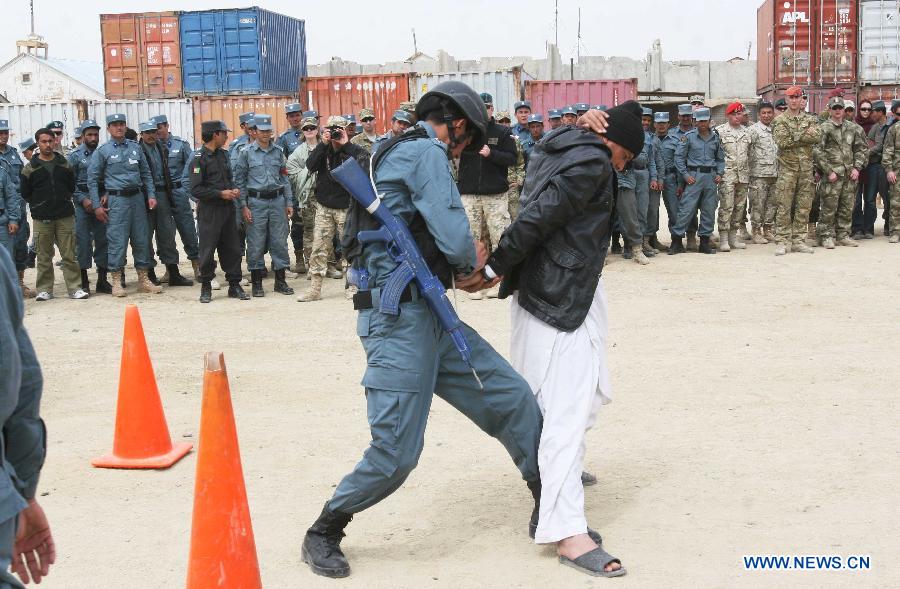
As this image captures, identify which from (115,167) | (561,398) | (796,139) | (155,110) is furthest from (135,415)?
(155,110)

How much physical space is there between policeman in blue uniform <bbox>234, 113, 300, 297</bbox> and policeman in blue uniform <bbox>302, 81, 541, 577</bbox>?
7.46 meters

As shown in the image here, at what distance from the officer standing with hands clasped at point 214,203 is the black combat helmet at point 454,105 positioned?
23.6 feet

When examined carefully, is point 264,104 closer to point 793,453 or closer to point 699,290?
point 699,290

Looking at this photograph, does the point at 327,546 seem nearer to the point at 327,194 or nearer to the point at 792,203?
the point at 327,194

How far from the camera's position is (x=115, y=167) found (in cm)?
1109

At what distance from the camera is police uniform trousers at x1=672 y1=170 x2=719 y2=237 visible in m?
13.3

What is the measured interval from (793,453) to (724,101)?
2650cm

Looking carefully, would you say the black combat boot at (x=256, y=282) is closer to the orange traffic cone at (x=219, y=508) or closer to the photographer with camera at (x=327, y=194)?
the photographer with camera at (x=327, y=194)

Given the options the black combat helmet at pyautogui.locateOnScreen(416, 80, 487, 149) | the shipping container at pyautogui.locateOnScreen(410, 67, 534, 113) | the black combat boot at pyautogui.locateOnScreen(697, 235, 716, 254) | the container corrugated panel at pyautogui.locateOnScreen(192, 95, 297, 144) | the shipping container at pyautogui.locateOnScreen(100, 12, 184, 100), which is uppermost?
the shipping container at pyautogui.locateOnScreen(100, 12, 184, 100)

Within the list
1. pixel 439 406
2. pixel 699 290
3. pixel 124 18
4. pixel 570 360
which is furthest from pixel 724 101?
pixel 570 360

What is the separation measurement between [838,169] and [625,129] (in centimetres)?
1047

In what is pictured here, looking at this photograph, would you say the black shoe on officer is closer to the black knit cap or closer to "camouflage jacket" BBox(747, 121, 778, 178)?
the black knit cap

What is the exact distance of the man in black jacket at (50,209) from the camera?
36.6 ft

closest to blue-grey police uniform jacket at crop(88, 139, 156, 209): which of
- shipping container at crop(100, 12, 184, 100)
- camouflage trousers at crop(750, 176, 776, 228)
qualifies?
camouflage trousers at crop(750, 176, 776, 228)
